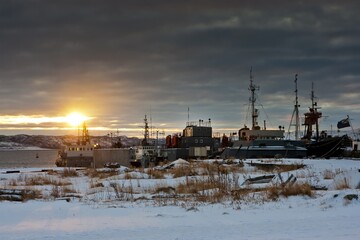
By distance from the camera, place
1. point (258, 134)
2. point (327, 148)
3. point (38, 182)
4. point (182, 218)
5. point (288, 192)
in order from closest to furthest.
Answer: point (182, 218), point (288, 192), point (38, 182), point (327, 148), point (258, 134)

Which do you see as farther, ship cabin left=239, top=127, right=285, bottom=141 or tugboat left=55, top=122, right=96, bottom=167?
tugboat left=55, top=122, right=96, bottom=167

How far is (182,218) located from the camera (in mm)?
11695

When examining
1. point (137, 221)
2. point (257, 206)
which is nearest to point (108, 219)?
point (137, 221)

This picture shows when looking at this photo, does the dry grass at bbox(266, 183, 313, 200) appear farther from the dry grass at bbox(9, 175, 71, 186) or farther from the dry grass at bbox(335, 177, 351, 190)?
the dry grass at bbox(9, 175, 71, 186)

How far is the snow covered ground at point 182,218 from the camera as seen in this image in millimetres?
9445

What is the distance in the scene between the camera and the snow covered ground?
945 cm

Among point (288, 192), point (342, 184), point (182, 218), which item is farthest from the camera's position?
point (342, 184)

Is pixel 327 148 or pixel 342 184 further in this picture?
pixel 327 148

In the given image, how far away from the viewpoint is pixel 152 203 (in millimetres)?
14734

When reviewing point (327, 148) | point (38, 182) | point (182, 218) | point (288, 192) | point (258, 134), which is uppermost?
point (258, 134)

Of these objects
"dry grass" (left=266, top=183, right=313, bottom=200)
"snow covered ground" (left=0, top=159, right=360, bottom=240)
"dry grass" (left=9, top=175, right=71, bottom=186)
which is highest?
"dry grass" (left=266, top=183, right=313, bottom=200)

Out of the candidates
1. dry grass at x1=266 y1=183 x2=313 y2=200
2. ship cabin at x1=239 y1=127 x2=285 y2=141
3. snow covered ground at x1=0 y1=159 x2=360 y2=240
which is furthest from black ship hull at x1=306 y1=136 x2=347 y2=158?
snow covered ground at x1=0 y1=159 x2=360 y2=240

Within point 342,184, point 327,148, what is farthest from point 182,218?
point 327,148

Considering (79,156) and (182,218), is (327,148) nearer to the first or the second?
(79,156)
